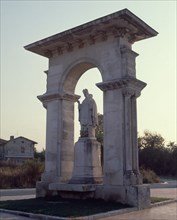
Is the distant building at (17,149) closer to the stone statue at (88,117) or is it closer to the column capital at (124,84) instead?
the stone statue at (88,117)

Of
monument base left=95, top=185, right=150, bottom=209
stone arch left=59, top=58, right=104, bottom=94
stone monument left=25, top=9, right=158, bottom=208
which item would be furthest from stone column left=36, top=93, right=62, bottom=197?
monument base left=95, top=185, right=150, bottom=209

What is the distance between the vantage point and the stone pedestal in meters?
14.8

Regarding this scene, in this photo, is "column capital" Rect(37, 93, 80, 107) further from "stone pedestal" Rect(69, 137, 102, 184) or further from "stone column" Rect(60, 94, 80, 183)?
"stone pedestal" Rect(69, 137, 102, 184)

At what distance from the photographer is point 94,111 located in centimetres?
1590

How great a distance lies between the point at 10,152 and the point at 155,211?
50374 mm

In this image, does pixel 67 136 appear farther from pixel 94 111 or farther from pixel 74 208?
pixel 74 208

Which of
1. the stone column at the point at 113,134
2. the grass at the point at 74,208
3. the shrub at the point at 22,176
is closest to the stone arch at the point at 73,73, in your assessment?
the stone column at the point at 113,134

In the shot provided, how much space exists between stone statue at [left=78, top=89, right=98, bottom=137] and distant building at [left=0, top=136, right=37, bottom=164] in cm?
4568

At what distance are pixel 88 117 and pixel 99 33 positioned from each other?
3794 mm

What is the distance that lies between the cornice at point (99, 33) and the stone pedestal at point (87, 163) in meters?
4.64

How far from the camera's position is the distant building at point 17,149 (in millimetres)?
59781

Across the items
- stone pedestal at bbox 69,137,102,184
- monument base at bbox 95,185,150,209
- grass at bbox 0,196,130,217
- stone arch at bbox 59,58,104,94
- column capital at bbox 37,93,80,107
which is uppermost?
stone arch at bbox 59,58,104,94

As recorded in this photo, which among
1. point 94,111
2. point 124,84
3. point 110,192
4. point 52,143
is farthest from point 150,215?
point 52,143

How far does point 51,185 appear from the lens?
15266mm
